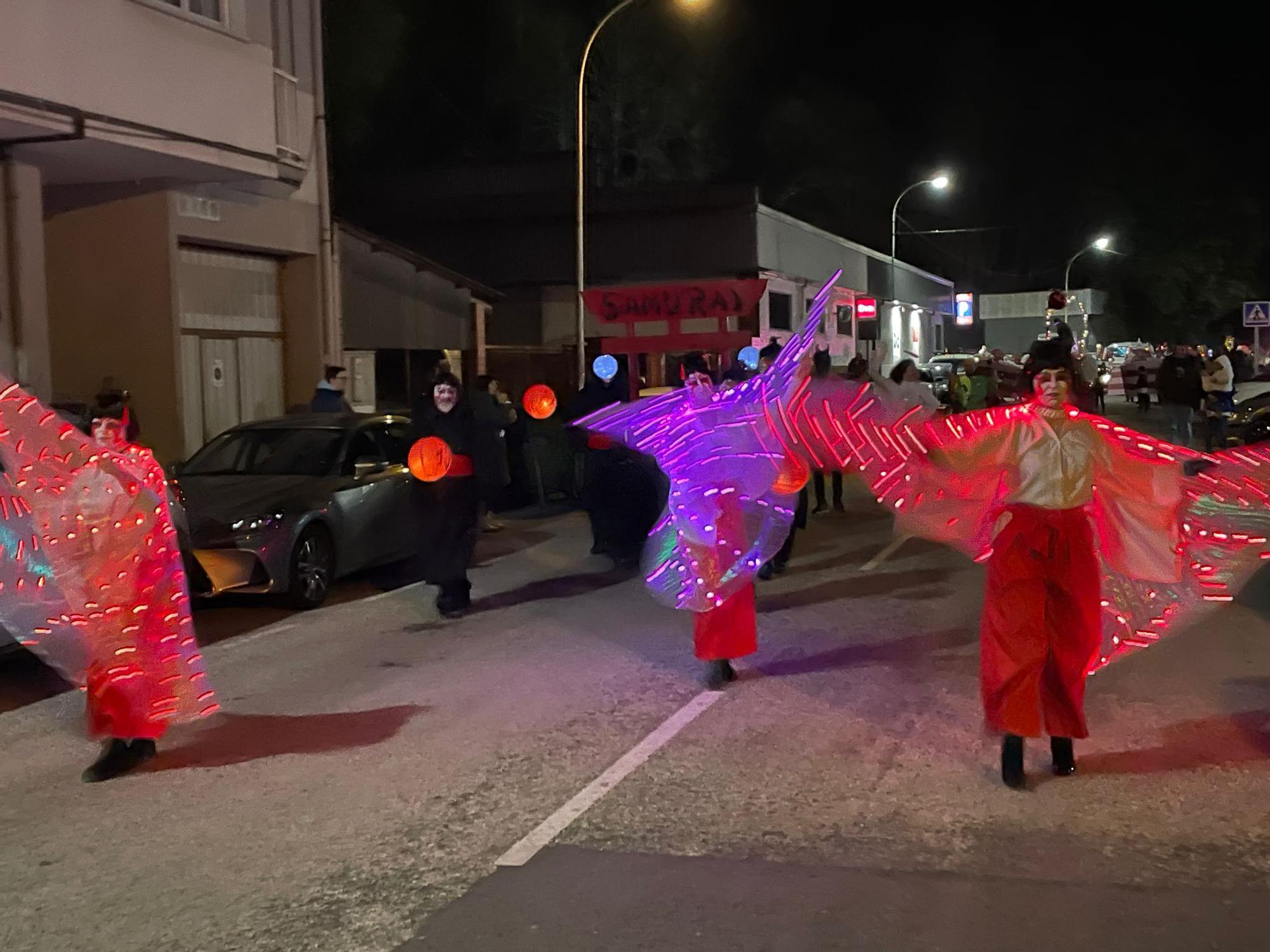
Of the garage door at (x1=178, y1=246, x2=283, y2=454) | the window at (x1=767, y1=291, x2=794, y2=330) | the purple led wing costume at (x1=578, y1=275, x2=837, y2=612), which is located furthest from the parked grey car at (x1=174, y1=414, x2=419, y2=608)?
the window at (x1=767, y1=291, x2=794, y2=330)

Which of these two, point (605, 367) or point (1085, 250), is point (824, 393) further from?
point (1085, 250)

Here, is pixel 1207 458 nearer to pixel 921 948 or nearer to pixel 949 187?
pixel 921 948

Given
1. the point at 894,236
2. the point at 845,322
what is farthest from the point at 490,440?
the point at 894,236

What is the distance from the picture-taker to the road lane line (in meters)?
4.82

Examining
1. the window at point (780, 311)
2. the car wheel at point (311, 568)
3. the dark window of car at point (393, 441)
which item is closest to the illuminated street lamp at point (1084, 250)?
the window at point (780, 311)

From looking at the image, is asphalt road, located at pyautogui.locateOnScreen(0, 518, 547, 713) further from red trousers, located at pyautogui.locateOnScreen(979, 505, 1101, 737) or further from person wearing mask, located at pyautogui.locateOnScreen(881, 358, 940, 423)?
red trousers, located at pyautogui.locateOnScreen(979, 505, 1101, 737)

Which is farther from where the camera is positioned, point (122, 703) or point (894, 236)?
point (894, 236)

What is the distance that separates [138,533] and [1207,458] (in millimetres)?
4758

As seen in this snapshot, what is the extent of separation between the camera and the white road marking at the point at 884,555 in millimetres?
11109

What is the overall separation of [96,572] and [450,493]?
380 centimetres

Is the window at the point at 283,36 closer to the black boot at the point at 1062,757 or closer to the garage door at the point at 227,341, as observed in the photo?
the garage door at the point at 227,341

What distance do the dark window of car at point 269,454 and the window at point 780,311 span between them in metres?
24.3

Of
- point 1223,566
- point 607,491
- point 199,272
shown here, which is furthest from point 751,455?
point 199,272

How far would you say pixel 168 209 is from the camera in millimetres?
15445
